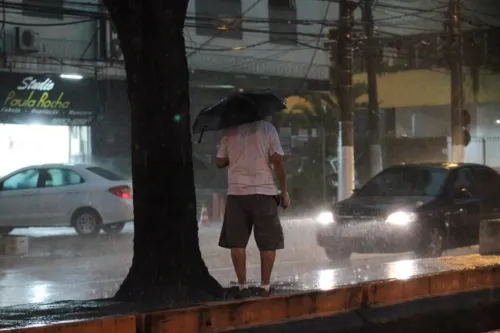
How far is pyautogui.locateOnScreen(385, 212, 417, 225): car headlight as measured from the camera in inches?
447

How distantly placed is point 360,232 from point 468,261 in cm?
292

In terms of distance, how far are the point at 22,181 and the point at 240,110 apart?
1064 cm

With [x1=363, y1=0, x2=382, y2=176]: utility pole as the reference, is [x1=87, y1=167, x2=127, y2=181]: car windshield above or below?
below

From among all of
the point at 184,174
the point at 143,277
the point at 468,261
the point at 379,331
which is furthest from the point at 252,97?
the point at 468,261

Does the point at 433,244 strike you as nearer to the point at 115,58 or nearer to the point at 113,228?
the point at 113,228

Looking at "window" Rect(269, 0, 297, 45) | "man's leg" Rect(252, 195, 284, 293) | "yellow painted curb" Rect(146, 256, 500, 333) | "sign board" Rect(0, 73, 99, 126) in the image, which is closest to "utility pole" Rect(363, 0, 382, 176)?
"window" Rect(269, 0, 297, 45)

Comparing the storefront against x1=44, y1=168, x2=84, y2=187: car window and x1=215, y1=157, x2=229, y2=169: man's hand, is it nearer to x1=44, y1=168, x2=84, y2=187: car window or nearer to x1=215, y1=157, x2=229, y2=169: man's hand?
x1=44, y1=168, x2=84, y2=187: car window

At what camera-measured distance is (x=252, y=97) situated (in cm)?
645

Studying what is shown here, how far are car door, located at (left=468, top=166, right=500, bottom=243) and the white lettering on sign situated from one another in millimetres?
11611

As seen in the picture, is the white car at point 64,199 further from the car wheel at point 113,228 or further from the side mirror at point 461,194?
the side mirror at point 461,194

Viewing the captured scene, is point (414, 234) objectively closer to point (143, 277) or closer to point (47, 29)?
point (143, 277)

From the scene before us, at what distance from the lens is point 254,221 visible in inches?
253

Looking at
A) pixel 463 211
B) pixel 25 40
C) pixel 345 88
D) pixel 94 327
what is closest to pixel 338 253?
pixel 463 211

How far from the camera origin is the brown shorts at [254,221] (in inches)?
251
